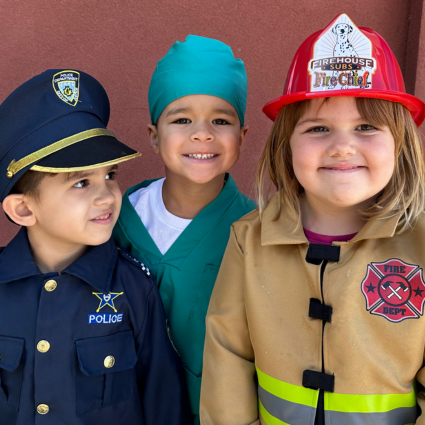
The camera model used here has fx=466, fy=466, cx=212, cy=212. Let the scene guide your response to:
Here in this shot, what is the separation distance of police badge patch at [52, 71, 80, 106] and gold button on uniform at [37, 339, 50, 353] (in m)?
0.91

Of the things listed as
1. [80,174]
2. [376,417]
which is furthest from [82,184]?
[376,417]

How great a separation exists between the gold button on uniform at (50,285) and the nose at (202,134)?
0.82m

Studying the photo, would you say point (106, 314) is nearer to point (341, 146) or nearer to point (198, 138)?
point (198, 138)

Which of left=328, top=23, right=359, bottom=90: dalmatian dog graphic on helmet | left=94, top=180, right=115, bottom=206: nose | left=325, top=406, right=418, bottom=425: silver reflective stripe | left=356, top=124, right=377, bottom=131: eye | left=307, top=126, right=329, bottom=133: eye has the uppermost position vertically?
left=328, top=23, right=359, bottom=90: dalmatian dog graphic on helmet

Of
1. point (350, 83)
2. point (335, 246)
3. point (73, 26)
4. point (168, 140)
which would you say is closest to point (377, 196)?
point (335, 246)

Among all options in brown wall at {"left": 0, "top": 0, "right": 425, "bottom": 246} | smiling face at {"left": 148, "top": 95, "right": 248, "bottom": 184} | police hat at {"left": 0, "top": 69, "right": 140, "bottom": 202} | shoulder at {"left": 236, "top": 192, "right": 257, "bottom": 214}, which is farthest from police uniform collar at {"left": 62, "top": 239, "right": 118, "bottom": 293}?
brown wall at {"left": 0, "top": 0, "right": 425, "bottom": 246}

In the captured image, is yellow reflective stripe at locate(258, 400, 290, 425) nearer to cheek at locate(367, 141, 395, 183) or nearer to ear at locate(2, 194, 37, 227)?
cheek at locate(367, 141, 395, 183)

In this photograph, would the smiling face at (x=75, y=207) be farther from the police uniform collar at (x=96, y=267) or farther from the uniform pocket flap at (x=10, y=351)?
the uniform pocket flap at (x=10, y=351)

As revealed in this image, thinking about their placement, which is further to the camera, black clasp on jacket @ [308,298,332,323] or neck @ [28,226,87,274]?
neck @ [28,226,87,274]

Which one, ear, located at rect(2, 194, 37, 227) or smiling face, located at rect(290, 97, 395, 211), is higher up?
smiling face, located at rect(290, 97, 395, 211)

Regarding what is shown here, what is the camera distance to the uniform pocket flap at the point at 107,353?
5.79 ft

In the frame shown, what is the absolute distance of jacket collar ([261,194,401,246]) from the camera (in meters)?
1.49

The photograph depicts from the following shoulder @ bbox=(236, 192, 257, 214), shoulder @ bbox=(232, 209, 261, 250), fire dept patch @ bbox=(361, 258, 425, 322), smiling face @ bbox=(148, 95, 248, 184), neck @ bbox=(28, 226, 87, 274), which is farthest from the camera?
shoulder @ bbox=(236, 192, 257, 214)

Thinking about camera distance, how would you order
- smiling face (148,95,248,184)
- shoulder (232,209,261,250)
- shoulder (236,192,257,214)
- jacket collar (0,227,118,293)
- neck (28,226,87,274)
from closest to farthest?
shoulder (232,209,261,250) < jacket collar (0,227,118,293) < neck (28,226,87,274) < smiling face (148,95,248,184) < shoulder (236,192,257,214)
